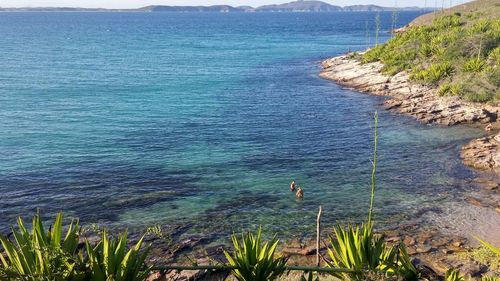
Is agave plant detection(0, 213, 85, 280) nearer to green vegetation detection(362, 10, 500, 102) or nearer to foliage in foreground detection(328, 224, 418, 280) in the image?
foliage in foreground detection(328, 224, 418, 280)

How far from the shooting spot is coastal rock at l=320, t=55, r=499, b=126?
3391cm

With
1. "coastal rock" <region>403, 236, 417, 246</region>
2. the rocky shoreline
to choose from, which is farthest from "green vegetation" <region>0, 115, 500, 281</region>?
"coastal rock" <region>403, 236, 417, 246</region>

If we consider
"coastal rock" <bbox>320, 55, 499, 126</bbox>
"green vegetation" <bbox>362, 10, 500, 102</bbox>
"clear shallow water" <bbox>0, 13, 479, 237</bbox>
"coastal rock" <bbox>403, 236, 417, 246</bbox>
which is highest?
"green vegetation" <bbox>362, 10, 500, 102</bbox>

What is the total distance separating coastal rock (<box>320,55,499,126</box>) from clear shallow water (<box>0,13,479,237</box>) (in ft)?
5.62

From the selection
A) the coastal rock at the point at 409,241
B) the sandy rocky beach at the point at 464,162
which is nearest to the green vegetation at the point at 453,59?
the sandy rocky beach at the point at 464,162

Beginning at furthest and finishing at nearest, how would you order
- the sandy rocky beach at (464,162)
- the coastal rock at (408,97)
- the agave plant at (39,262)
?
the coastal rock at (408,97) < the sandy rocky beach at (464,162) < the agave plant at (39,262)

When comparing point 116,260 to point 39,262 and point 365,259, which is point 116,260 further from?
point 365,259

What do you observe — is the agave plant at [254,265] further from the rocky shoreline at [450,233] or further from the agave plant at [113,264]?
the rocky shoreline at [450,233]

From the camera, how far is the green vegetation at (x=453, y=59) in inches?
1465

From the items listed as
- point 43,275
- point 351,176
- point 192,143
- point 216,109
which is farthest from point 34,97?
point 43,275

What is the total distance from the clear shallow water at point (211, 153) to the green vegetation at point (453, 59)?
235 inches

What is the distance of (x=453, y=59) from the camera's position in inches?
1735

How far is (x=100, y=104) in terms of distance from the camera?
42.9 m

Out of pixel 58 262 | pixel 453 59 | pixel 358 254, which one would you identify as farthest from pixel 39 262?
pixel 453 59
